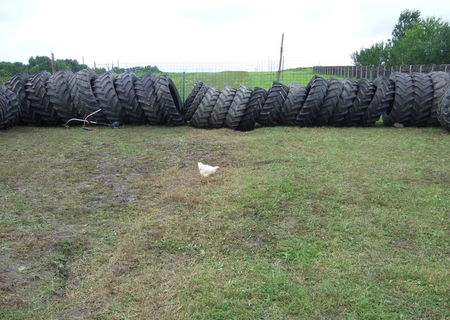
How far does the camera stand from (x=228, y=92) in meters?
9.61

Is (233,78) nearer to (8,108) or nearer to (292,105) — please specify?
(292,105)

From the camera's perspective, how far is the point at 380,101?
9.41 metres

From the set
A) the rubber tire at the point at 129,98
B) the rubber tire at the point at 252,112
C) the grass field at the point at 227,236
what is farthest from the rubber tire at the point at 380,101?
the rubber tire at the point at 129,98

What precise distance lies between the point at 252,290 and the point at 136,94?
773 centimetres

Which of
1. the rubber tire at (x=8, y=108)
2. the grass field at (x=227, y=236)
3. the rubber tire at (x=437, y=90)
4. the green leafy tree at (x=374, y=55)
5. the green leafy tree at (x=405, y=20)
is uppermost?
the green leafy tree at (x=405, y=20)

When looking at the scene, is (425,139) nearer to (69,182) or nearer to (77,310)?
(69,182)

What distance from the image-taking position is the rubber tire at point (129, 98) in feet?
31.5

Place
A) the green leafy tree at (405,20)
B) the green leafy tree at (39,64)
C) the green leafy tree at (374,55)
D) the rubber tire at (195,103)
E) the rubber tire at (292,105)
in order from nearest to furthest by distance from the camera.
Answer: the rubber tire at (292,105), the rubber tire at (195,103), the green leafy tree at (39,64), the green leafy tree at (374,55), the green leafy tree at (405,20)

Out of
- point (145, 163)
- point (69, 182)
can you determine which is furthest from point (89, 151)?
point (69, 182)

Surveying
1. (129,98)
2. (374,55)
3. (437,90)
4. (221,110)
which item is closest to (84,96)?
(129,98)

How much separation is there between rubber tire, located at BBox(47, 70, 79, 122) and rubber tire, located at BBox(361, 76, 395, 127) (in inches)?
285

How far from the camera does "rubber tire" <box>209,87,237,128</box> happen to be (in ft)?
30.7

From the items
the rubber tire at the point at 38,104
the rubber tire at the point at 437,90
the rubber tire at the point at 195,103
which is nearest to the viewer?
the rubber tire at the point at 437,90

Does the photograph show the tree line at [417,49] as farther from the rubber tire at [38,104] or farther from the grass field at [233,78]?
the rubber tire at [38,104]
